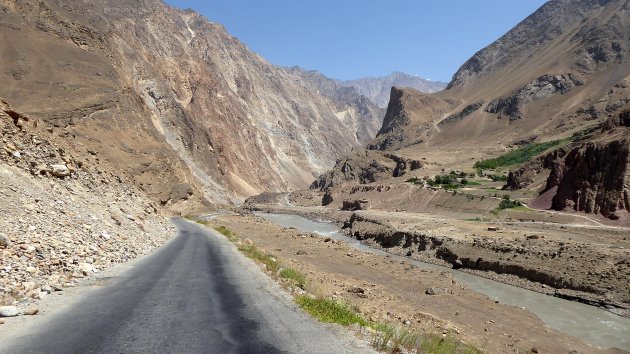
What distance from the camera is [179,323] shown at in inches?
338

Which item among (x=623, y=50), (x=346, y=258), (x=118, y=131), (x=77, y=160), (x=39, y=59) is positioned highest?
(x=623, y=50)

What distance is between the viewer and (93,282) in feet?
40.0

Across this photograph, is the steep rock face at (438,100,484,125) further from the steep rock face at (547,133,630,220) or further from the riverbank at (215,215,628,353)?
the riverbank at (215,215,628,353)

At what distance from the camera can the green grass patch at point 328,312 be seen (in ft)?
32.4

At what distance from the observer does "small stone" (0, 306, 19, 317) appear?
26.5ft

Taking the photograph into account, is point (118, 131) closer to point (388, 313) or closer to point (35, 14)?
point (35, 14)

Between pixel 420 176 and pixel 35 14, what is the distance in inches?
3277

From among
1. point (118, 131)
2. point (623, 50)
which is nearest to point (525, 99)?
point (623, 50)

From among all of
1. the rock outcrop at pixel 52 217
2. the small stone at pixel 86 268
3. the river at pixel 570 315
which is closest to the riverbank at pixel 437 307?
A: the river at pixel 570 315

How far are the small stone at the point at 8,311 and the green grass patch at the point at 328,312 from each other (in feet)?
19.7

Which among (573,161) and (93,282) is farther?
(573,161)

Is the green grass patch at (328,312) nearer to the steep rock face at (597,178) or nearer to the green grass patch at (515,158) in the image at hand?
the steep rock face at (597,178)

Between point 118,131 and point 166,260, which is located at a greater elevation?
point 118,131

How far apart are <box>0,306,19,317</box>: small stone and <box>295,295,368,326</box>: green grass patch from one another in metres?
6.00
